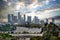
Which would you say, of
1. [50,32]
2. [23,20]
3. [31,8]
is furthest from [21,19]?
[50,32]

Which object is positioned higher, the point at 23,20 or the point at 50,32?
the point at 23,20

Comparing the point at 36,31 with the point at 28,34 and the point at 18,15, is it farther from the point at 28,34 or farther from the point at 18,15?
the point at 18,15

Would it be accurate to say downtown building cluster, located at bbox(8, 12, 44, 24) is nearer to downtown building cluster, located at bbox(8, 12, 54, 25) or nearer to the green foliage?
downtown building cluster, located at bbox(8, 12, 54, 25)

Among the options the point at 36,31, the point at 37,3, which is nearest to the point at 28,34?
the point at 36,31

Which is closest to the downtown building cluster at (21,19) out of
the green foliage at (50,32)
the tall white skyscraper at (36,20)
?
the tall white skyscraper at (36,20)

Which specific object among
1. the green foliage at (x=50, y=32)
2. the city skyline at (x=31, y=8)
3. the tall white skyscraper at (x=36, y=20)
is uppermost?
the city skyline at (x=31, y=8)

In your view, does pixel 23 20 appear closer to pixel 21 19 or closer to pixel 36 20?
pixel 21 19

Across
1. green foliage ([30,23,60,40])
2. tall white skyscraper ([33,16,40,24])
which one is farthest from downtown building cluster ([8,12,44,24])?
green foliage ([30,23,60,40])

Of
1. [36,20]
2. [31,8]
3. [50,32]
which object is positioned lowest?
[50,32]

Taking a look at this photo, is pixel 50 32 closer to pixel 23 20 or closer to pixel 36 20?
pixel 36 20

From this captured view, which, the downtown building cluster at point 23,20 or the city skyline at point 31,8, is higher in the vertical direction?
the city skyline at point 31,8

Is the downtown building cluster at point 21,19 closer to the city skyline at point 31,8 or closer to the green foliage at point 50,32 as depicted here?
the city skyline at point 31,8
